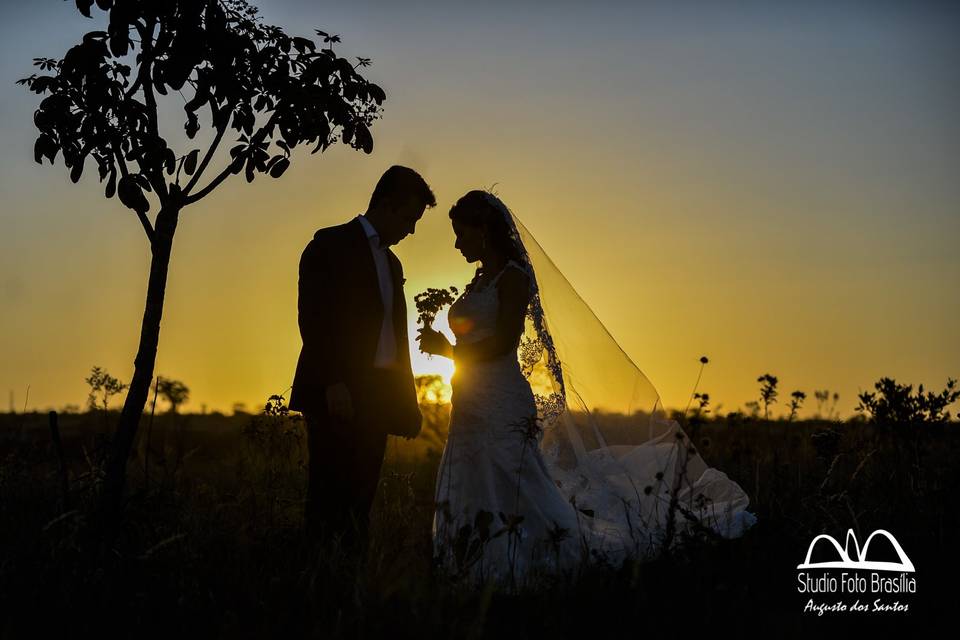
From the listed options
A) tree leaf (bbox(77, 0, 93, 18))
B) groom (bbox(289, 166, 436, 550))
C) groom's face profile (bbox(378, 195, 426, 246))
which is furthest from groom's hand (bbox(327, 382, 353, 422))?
tree leaf (bbox(77, 0, 93, 18))

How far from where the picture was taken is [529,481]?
Answer: 6539 mm

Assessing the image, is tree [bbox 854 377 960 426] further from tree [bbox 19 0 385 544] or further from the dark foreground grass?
tree [bbox 19 0 385 544]

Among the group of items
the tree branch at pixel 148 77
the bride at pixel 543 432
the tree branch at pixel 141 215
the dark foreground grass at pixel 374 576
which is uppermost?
the tree branch at pixel 148 77

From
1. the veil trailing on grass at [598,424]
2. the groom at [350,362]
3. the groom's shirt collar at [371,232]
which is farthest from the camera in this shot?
the veil trailing on grass at [598,424]

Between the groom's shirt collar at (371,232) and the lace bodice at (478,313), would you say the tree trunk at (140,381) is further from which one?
the lace bodice at (478,313)

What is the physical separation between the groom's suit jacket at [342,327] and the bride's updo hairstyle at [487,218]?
0.85 metres

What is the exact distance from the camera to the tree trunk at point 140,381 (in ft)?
18.3

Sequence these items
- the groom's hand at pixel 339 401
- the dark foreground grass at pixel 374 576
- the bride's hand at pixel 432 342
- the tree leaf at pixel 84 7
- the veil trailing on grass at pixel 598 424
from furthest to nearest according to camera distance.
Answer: the veil trailing on grass at pixel 598 424
the bride's hand at pixel 432 342
the groom's hand at pixel 339 401
the tree leaf at pixel 84 7
the dark foreground grass at pixel 374 576

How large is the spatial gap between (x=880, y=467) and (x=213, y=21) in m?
7.59

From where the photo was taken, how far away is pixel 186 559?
539 centimetres

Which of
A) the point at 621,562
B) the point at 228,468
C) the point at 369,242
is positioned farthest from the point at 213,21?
the point at 228,468

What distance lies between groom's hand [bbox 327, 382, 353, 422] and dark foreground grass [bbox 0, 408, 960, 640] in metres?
0.88

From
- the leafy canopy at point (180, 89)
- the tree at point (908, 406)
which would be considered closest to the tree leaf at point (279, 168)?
the leafy canopy at point (180, 89)

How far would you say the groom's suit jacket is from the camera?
610 cm
